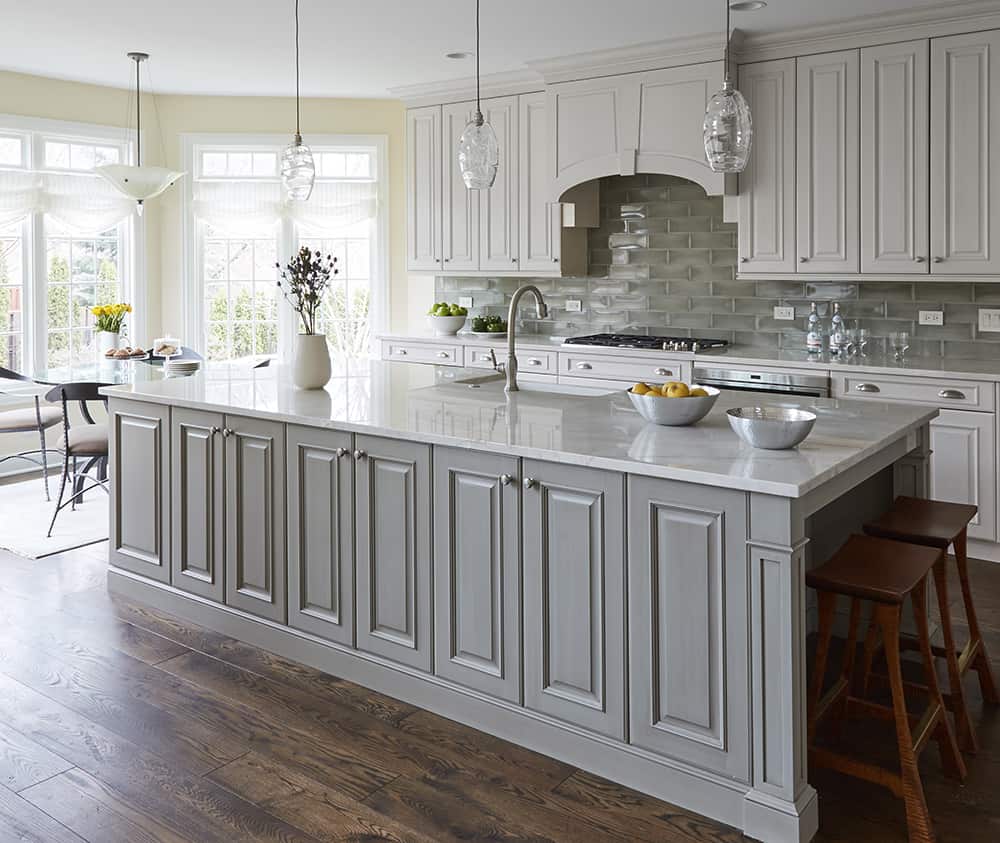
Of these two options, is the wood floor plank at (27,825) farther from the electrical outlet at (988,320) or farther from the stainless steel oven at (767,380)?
the electrical outlet at (988,320)

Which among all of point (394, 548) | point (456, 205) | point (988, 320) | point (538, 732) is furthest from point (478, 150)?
point (456, 205)

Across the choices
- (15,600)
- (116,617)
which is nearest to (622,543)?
(116,617)

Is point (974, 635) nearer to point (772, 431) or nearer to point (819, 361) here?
point (772, 431)

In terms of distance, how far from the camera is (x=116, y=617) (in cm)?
378

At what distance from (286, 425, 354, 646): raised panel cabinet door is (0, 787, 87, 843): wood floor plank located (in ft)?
3.47

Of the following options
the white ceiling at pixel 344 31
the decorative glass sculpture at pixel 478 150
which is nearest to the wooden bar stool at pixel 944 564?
the decorative glass sculpture at pixel 478 150

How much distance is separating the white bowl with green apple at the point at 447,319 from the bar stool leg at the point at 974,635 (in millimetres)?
4069

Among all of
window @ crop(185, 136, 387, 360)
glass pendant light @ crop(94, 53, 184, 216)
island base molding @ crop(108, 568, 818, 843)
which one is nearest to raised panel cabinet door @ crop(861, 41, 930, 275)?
island base molding @ crop(108, 568, 818, 843)

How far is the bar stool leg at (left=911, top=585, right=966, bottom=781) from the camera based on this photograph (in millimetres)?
2498

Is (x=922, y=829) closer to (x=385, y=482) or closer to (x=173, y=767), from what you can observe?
(x=385, y=482)

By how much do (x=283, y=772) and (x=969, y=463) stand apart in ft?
11.3

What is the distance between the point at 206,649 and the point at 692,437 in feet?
6.46

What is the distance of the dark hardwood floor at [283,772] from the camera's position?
2.34 meters

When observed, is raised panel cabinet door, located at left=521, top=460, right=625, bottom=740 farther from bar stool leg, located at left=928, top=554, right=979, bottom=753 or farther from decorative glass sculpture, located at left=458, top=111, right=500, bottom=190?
decorative glass sculpture, located at left=458, top=111, right=500, bottom=190
